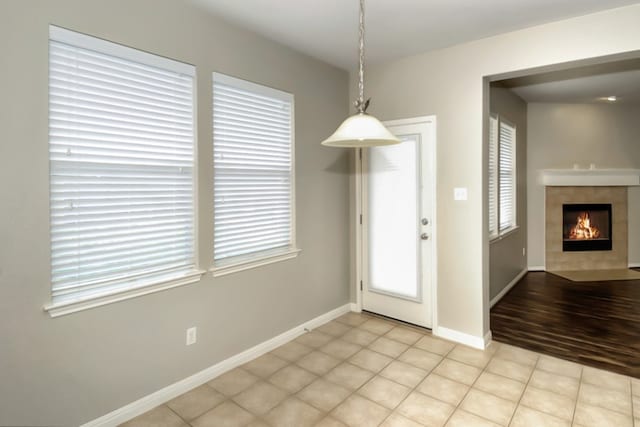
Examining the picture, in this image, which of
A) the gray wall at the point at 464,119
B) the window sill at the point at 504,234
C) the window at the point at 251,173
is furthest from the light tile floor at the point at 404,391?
the window sill at the point at 504,234

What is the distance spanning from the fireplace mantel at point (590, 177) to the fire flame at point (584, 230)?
1.84 ft

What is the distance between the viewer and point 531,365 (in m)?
2.97

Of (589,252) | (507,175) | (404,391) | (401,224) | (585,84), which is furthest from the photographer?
(589,252)

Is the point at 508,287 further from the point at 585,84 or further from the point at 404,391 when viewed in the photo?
the point at 404,391

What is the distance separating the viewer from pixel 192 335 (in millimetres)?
2693

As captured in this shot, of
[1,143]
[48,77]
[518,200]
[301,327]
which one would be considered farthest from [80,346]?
[518,200]

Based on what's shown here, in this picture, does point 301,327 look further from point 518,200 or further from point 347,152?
point 518,200

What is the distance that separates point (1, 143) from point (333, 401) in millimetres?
2393

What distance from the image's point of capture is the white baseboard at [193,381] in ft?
7.44

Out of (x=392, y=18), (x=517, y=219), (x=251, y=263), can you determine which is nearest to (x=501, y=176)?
(x=517, y=219)

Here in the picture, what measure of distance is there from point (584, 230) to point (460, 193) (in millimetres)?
4204

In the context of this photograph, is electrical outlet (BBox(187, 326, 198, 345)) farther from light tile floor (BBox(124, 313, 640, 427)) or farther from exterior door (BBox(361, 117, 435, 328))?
exterior door (BBox(361, 117, 435, 328))

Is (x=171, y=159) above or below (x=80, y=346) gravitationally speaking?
above

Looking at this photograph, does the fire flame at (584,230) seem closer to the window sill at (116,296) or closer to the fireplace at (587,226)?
the fireplace at (587,226)
